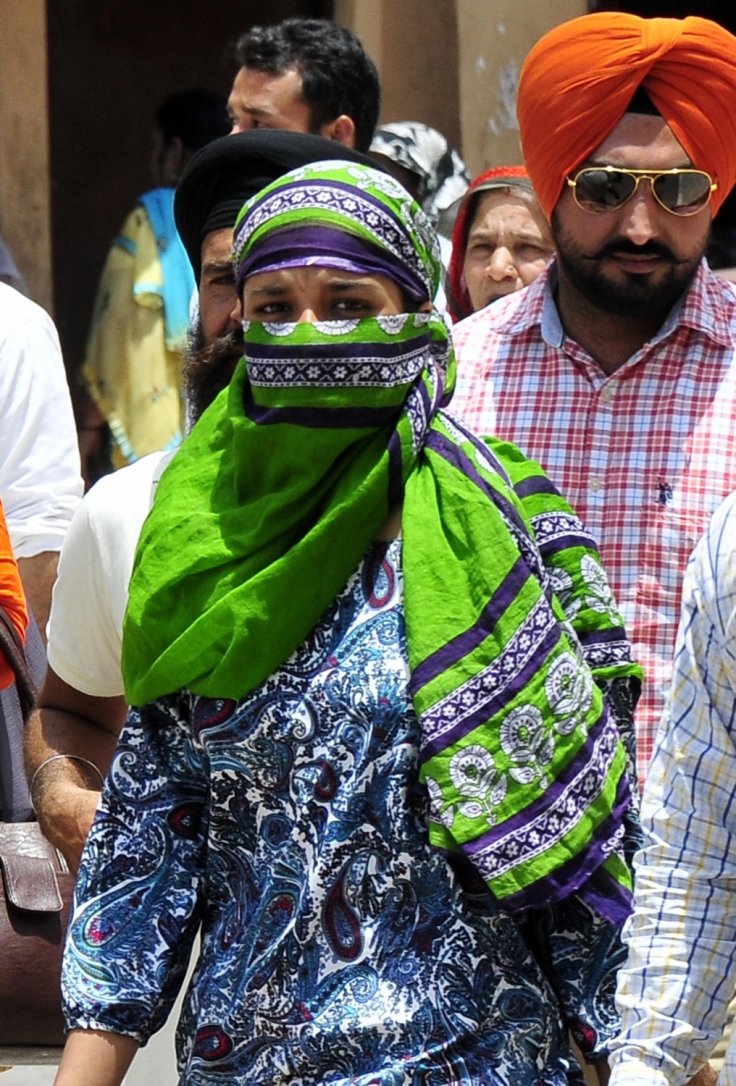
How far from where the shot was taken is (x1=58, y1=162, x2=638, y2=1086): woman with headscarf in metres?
2.61

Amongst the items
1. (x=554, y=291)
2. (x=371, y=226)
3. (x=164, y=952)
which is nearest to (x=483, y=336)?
(x=554, y=291)

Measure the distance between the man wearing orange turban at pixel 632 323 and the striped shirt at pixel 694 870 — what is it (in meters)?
1.24

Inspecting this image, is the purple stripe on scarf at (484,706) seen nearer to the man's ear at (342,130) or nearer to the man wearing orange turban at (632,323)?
the man wearing orange turban at (632,323)

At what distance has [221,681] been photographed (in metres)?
2.69

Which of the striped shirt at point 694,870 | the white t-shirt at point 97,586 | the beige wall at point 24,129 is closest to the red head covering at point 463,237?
the white t-shirt at point 97,586

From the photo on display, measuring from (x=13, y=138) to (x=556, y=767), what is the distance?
235 inches

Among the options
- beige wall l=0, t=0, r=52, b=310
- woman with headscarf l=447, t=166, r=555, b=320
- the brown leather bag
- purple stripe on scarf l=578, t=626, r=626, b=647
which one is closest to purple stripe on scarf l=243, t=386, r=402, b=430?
purple stripe on scarf l=578, t=626, r=626, b=647

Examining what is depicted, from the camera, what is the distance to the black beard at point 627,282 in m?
3.82

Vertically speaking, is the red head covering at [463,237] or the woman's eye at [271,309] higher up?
the woman's eye at [271,309]

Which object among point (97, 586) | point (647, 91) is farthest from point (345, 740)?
point (647, 91)

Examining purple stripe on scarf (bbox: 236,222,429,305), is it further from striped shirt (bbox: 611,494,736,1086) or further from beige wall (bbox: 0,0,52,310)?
beige wall (bbox: 0,0,52,310)

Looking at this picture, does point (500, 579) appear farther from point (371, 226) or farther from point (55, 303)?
point (55, 303)

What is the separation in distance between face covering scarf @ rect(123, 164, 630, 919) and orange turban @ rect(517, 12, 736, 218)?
1119mm

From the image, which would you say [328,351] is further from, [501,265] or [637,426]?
[501,265]
